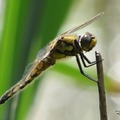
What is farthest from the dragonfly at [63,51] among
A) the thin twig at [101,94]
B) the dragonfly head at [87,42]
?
the thin twig at [101,94]

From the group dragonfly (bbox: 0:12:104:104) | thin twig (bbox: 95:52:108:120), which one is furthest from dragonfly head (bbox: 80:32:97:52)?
thin twig (bbox: 95:52:108:120)

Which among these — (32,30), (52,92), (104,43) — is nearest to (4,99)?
(32,30)

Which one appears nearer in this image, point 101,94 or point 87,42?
point 101,94

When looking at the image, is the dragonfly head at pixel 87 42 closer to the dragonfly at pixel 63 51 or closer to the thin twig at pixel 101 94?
the dragonfly at pixel 63 51

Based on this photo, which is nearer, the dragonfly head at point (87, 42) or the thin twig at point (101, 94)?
the thin twig at point (101, 94)

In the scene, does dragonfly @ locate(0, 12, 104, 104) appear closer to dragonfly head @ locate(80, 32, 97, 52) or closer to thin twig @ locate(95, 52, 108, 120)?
dragonfly head @ locate(80, 32, 97, 52)

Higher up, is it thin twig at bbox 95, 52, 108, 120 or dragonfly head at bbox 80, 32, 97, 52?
dragonfly head at bbox 80, 32, 97, 52

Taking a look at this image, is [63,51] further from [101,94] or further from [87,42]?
[101,94]

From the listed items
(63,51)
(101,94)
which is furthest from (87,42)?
(101,94)
